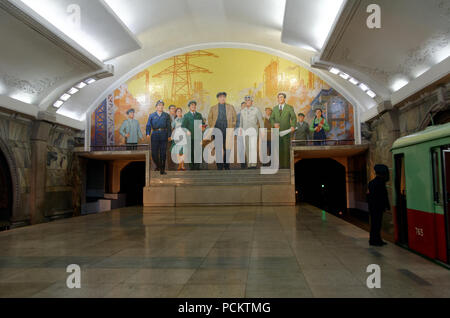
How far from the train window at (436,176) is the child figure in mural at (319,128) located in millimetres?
10862

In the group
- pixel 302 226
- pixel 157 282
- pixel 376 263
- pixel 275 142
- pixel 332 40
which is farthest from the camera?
pixel 275 142

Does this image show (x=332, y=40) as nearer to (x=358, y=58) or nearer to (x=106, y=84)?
(x=358, y=58)

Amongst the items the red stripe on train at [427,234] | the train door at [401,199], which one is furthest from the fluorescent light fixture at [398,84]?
the red stripe on train at [427,234]

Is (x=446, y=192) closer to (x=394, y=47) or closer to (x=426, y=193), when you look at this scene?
(x=426, y=193)

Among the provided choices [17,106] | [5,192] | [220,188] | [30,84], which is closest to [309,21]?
[220,188]

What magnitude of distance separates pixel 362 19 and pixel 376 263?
21.8 ft

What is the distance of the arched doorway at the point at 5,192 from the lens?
11.8 meters

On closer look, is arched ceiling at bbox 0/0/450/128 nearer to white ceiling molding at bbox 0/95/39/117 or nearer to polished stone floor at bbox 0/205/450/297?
white ceiling molding at bbox 0/95/39/117

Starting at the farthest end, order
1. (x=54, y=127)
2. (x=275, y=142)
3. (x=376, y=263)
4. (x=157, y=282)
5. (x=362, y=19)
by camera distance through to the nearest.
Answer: (x=275, y=142), (x=54, y=127), (x=362, y=19), (x=376, y=263), (x=157, y=282)

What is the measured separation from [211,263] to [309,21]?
9509 millimetres

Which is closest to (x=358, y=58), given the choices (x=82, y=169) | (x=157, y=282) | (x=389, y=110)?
(x=389, y=110)

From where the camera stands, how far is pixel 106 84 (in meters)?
16.5

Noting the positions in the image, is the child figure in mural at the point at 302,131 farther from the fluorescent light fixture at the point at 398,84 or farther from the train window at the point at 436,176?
the train window at the point at 436,176

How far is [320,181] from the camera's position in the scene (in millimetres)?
19422
